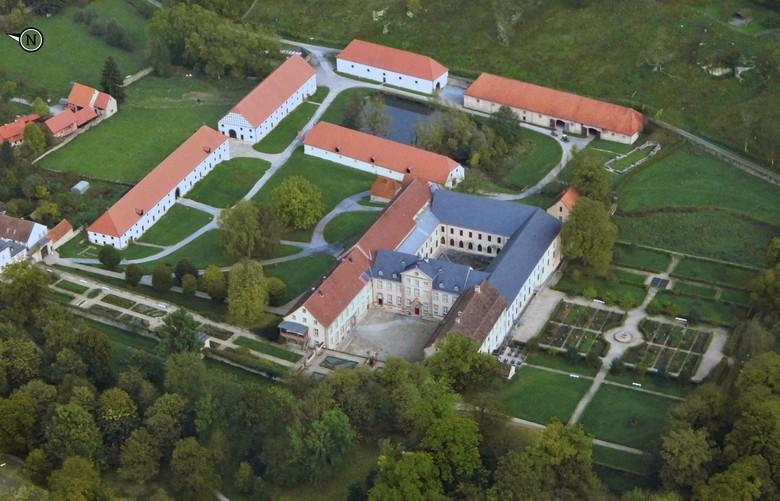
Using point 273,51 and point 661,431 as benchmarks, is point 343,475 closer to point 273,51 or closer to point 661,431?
point 661,431

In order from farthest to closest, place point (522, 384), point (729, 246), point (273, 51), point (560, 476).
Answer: point (273, 51)
point (729, 246)
point (522, 384)
point (560, 476)

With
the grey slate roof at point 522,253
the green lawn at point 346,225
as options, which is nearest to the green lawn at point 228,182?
the green lawn at point 346,225

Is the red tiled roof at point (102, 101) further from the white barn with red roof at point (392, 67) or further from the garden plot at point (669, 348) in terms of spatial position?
the garden plot at point (669, 348)

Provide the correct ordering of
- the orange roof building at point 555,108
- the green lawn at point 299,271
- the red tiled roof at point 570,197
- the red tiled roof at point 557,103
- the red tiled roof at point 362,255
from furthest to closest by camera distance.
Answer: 1. the red tiled roof at point 557,103
2. the orange roof building at point 555,108
3. the red tiled roof at point 570,197
4. the green lawn at point 299,271
5. the red tiled roof at point 362,255

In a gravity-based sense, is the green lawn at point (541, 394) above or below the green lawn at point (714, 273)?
below

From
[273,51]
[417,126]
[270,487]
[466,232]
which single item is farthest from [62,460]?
[273,51]

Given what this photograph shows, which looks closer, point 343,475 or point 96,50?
point 343,475

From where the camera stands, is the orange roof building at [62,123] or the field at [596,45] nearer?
the field at [596,45]

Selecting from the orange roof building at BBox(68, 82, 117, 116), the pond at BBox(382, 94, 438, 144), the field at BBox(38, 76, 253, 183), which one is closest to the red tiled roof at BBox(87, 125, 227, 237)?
the field at BBox(38, 76, 253, 183)
